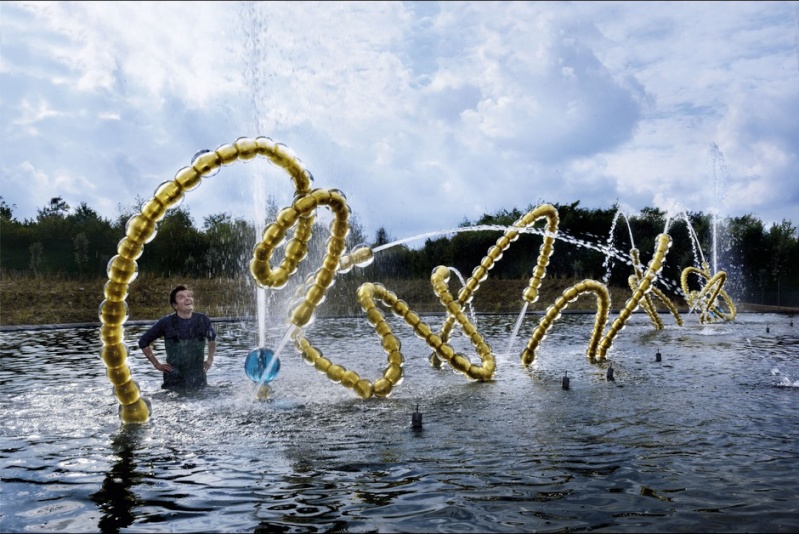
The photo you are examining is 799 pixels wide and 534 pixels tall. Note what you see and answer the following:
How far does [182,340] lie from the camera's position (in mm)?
9883

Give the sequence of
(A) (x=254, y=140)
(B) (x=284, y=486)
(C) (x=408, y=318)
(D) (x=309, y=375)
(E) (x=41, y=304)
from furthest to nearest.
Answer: (E) (x=41, y=304), (D) (x=309, y=375), (C) (x=408, y=318), (A) (x=254, y=140), (B) (x=284, y=486)

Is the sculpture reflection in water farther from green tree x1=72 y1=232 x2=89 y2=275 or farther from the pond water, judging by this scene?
green tree x1=72 y1=232 x2=89 y2=275

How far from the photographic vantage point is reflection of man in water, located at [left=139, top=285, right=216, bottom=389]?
982cm

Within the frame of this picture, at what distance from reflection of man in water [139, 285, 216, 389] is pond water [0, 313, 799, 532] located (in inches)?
12.1

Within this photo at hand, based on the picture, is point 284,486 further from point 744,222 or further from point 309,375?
point 744,222

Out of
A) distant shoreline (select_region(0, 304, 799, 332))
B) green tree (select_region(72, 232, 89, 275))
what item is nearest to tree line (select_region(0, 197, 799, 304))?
green tree (select_region(72, 232, 89, 275))

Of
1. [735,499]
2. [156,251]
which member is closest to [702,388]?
[735,499]

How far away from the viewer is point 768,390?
1179 cm

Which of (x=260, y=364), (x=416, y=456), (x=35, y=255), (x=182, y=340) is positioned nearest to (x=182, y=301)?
(x=182, y=340)

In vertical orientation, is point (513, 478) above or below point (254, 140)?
below

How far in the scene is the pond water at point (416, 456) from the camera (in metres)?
5.59

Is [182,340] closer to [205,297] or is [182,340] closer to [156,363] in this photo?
[156,363]

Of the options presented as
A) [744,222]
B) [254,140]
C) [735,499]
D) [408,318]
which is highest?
[744,222]

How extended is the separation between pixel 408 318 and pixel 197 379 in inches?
131
